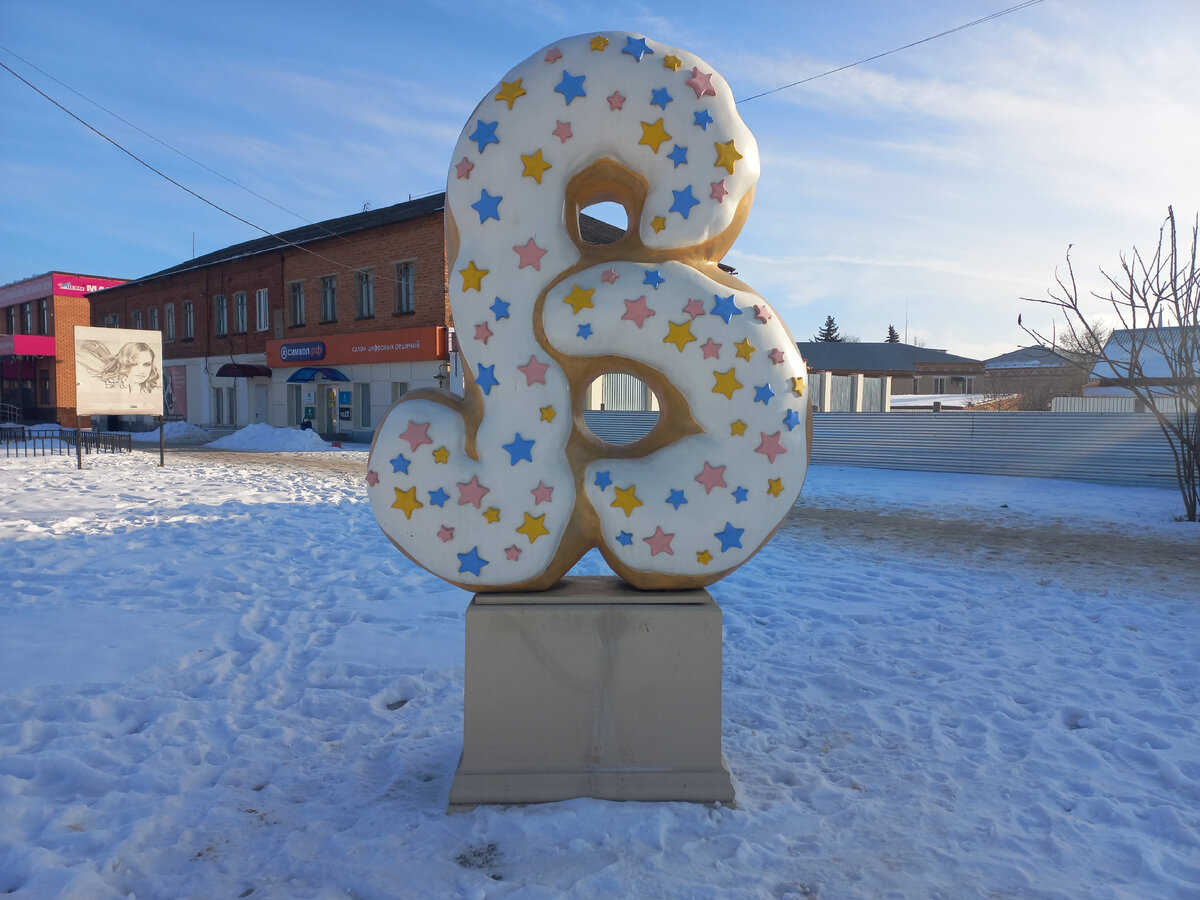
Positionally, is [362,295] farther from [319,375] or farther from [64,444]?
[64,444]

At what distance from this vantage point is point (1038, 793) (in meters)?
2.96

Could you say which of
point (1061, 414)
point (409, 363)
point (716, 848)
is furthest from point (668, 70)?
point (409, 363)

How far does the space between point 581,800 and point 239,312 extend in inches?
1162

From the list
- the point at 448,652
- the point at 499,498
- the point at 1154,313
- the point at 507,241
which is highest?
the point at 1154,313

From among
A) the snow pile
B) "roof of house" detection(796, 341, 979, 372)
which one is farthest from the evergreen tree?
the snow pile

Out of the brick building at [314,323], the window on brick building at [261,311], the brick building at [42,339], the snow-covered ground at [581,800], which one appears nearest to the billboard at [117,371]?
the brick building at [314,323]

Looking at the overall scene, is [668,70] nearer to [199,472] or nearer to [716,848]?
[716,848]

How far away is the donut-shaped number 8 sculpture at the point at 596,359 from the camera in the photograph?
116 inches

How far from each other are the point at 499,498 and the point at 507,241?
104 cm

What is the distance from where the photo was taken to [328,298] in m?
24.7

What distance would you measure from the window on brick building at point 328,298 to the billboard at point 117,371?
8718 mm

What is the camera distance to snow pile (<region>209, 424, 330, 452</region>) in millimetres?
20484

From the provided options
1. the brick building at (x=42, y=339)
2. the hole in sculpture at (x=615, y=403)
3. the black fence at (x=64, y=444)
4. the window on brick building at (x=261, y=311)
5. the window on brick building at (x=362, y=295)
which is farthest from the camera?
the brick building at (x=42, y=339)

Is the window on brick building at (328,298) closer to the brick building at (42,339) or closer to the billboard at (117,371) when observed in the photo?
the billboard at (117,371)
